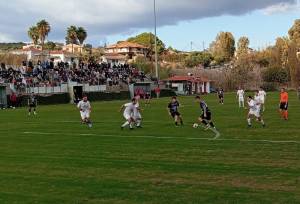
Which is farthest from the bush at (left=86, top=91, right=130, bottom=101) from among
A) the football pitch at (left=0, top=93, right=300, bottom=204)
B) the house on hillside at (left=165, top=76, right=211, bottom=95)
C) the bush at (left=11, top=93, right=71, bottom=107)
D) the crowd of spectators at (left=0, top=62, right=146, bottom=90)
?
the football pitch at (left=0, top=93, right=300, bottom=204)

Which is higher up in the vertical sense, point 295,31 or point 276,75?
point 295,31

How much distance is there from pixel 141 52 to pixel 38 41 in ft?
154

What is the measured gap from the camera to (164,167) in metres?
15.6

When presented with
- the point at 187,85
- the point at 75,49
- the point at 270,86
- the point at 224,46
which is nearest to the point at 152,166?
the point at 187,85

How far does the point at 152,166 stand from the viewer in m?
15.8

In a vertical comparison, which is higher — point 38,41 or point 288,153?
point 38,41

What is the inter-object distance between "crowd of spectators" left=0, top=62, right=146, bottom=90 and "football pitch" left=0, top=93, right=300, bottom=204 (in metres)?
38.7

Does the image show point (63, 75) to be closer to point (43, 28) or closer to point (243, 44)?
point (43, 28)

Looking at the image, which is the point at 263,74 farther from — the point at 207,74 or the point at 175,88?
the point at 175,88

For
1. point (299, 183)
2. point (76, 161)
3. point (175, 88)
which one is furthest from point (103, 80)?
point (299, 183)

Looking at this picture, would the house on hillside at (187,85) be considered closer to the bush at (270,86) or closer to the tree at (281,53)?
the bush at (270,86)

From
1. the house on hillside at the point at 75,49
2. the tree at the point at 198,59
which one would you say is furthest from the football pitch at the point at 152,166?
the tree at the point at 198,59

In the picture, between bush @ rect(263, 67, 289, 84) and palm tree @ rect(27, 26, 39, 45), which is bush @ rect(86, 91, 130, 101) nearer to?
bush @ rect(263, 67, 289, 84)

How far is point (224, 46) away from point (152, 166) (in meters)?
151
